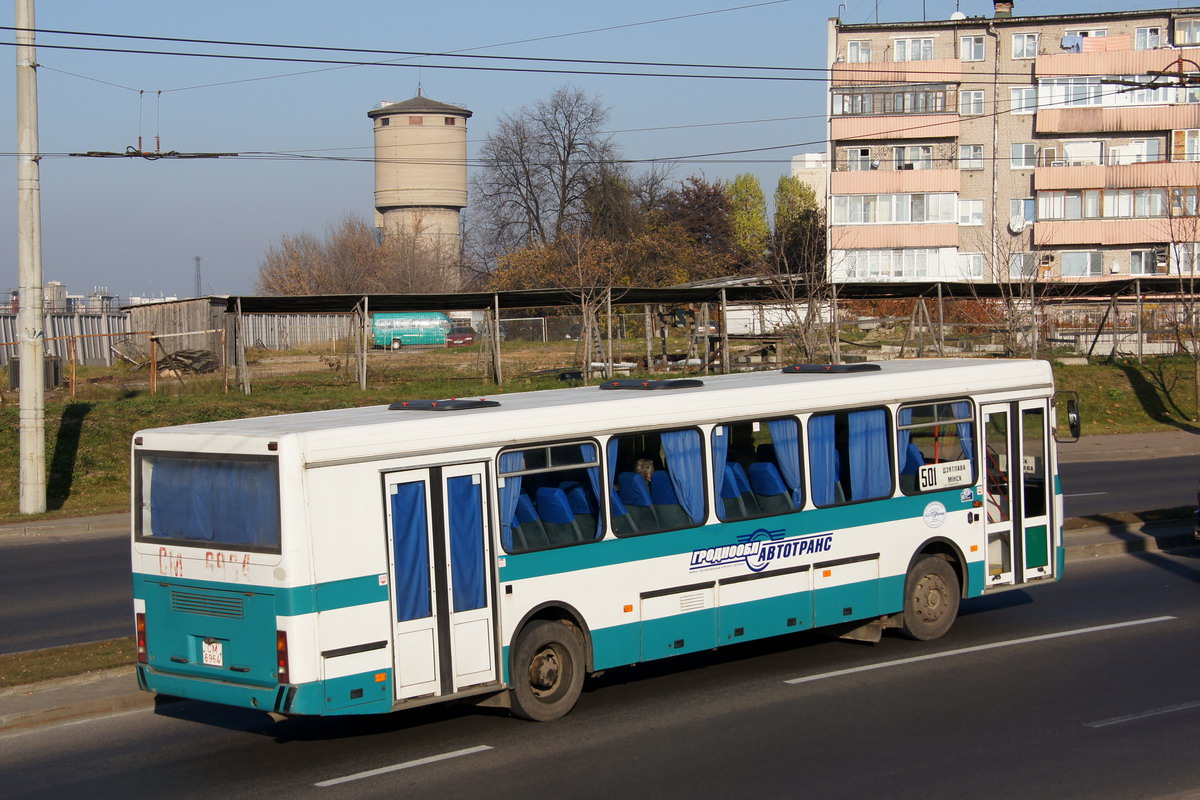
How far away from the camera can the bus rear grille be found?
8156 millimetres

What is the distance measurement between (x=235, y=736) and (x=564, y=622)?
255cm

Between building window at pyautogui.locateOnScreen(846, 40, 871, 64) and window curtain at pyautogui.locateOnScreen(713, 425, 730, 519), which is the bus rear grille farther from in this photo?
building window at pyautogui.locateOnScreen(846, 40, 871, 64)

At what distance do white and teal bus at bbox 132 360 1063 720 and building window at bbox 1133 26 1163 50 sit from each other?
193 ft

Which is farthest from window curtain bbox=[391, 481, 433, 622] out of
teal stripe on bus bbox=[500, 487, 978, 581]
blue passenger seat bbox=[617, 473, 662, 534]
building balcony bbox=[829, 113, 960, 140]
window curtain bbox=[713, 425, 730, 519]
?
building balcony bbox=[829, 113, 960, 140]

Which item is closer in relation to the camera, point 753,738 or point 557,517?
point 753,738

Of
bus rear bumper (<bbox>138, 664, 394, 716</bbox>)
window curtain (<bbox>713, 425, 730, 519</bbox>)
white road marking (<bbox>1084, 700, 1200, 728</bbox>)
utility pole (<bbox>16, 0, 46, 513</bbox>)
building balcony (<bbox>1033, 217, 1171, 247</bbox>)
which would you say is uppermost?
building balcony (<bbox>1033, 217, 1171, 247</bbox>)

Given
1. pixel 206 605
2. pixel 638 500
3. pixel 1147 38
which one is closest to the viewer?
pixel 206 605

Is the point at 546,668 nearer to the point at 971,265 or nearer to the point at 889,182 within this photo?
the point at 889,182

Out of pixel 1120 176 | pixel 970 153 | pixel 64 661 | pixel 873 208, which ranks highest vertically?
pixel 970 153

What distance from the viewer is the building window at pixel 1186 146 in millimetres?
60781

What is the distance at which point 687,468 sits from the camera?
1005 centimetres

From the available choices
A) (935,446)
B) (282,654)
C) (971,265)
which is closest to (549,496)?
(282,654)

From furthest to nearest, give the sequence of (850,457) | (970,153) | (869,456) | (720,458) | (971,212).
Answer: (971,212)
(970,153)
(869,456)
(850,457)
(720,458)

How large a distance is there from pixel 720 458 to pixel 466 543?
100 inches
